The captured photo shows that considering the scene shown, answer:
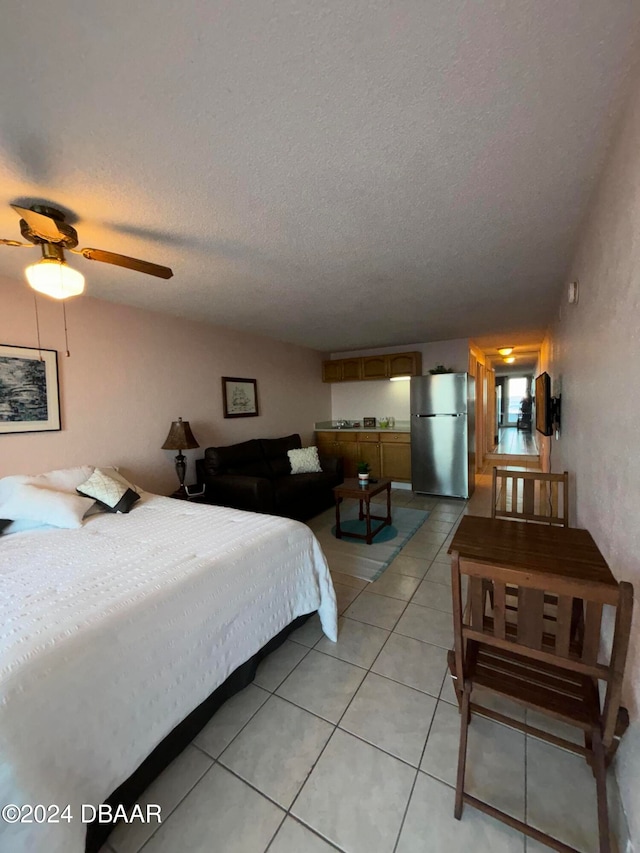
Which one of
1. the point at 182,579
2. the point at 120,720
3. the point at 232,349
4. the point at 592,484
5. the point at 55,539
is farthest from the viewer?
the point at 232,349

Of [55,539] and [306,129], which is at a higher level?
[306,129]

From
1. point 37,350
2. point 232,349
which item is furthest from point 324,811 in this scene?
point 232,349

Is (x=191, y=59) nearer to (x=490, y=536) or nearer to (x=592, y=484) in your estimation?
(x=490, y=536)

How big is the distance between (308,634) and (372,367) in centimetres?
442

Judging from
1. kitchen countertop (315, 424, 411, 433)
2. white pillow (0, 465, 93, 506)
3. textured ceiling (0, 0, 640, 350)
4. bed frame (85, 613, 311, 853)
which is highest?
textured ceiling (0, 0, 640, 350)

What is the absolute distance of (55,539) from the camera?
1.91 meters

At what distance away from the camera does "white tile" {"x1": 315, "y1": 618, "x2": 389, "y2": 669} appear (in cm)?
186

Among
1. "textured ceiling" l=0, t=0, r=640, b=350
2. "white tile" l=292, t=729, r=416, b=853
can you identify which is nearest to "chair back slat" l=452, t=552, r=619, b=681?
"white tile" l=292, t=729, r=416, b=853

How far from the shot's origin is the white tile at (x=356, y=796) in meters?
1.10

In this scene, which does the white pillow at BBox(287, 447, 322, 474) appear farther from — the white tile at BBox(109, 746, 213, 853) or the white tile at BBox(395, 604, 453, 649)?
the white tile at BBox(109, 746, 213, 853)

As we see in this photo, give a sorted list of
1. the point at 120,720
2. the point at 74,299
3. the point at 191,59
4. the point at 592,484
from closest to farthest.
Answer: the point at 191,59, the point at 120,720, the point at 592,484, the point at 74,299

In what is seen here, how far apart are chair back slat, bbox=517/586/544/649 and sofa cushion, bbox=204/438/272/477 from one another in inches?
127

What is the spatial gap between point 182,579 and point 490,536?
1436 mm

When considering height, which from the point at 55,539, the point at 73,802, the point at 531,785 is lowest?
the point at 531,785
